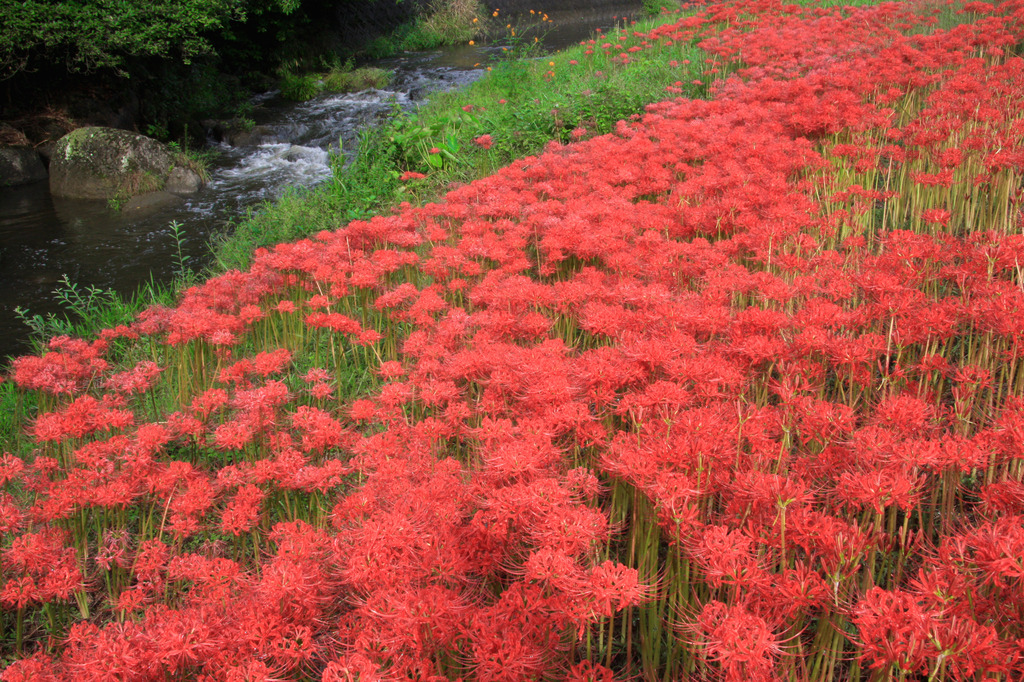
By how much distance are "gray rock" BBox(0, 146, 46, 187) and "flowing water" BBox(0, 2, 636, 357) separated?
0.27 m

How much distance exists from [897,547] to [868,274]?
1035mm

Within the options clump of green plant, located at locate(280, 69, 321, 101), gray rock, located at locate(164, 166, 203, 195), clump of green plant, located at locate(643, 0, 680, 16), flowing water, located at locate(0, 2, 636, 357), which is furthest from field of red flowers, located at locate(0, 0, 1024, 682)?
clump of green plant, located at locate(280, 69, 321, 101)

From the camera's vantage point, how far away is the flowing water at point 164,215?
6.82 meters

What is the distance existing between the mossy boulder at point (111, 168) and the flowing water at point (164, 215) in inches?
9.8

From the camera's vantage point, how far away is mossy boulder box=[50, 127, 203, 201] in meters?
9.52

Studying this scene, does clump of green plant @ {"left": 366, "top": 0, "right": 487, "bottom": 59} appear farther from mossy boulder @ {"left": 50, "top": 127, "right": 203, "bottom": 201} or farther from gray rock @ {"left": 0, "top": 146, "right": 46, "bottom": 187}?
mossy boulder @ {"left": 50, "top": 127, "right": 203, "bottom": 201}

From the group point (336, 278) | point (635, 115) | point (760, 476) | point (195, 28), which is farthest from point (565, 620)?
point (195, 28)

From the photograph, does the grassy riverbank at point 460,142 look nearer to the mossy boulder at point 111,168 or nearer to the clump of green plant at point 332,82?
the mossy boulder at point 111,168

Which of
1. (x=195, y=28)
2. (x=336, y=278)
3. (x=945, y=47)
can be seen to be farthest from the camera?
(x=195, y=28)

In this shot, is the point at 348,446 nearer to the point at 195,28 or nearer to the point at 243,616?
the point at 243,616

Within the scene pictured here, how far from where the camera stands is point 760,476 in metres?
1.40

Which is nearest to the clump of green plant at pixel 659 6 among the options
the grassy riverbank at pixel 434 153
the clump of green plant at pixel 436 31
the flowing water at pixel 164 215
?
the flowing water at pixel 164 215

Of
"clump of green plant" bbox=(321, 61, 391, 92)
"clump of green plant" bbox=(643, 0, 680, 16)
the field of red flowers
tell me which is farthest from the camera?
"clump of green plant" bbox=(321, 61, 391, 92)

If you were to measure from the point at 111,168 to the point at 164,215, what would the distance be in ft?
5.60
